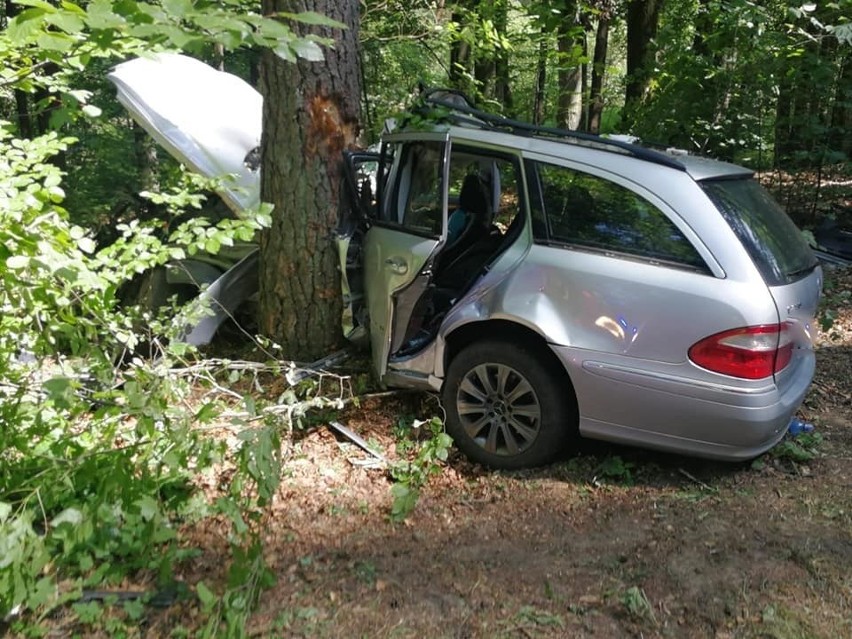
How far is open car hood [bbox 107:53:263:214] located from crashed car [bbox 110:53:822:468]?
131 centimetres

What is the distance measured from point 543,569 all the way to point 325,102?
333 centimetres

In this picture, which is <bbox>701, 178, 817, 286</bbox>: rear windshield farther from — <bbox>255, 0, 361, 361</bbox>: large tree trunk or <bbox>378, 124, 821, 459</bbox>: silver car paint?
<bbox>255, 0, 361, 361</bbox>: large tree trunk

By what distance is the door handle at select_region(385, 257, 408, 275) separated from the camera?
14.7 ft

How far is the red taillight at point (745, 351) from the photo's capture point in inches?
137

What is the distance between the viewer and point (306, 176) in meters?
4.86

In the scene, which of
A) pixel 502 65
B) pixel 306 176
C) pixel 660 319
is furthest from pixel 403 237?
pixel 502 65

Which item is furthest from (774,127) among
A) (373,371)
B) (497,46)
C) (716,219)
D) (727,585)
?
(727,585)

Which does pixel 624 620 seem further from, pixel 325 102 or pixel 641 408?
pixel 325 102

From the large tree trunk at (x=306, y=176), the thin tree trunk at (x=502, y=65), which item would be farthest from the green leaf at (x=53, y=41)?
the thin tree trunk at (x=502, y=65)

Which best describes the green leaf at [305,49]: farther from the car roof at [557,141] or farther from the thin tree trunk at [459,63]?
the thin tree trunk at [459,63]

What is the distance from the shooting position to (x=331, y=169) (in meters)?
4.94

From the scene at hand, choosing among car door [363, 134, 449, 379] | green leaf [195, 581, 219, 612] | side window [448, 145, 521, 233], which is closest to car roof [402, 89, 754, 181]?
side window [448, 145, 521, 233]

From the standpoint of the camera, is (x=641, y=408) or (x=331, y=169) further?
(x=331, y=169)

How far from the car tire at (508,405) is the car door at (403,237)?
0.53 m
